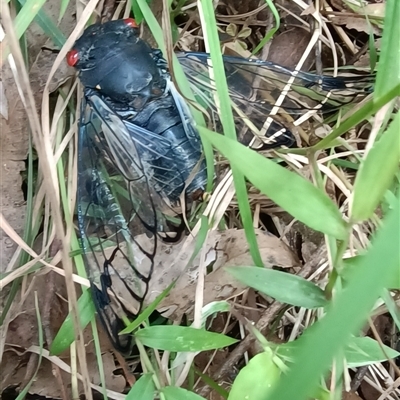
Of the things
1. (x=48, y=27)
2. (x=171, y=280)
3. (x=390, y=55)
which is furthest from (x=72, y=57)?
(x=390, y=55)

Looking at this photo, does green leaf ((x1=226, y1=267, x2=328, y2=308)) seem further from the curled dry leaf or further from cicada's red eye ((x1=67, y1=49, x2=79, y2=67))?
cicada's red eye ((x1=67, y1=49, x2=79, y2=67))

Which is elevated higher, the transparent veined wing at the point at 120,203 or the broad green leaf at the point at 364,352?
the transparent veined wing at the point at 120,203

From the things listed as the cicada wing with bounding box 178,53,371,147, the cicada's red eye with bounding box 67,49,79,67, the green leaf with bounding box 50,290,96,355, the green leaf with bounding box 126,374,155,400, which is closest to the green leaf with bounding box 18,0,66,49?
the cicada's red eye with bounding box 67,49,79,67

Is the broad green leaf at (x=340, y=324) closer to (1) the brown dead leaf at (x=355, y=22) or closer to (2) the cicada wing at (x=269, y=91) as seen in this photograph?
(2) the cicada wing at (x=269, y=91)

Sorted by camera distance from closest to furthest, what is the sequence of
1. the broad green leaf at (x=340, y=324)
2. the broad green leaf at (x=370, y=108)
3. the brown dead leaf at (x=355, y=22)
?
the broad green leaf at (x=340, y=324) → the broad green leaf at (x=370, y=108) → the brown dead leaf at (x=355, y=22)

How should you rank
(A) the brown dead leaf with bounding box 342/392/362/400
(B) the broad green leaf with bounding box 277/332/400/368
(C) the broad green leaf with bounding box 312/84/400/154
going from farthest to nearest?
(A) the brown dead leaf with bounding box 342/392/362/400 < (B) the broad green leaf with bounding box 277/332/400/368 < (C) the broad green leaf with bounding box 312/84/400/154

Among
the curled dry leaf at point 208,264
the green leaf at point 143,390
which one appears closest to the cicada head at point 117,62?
the curled dry leaf at point 208,264
